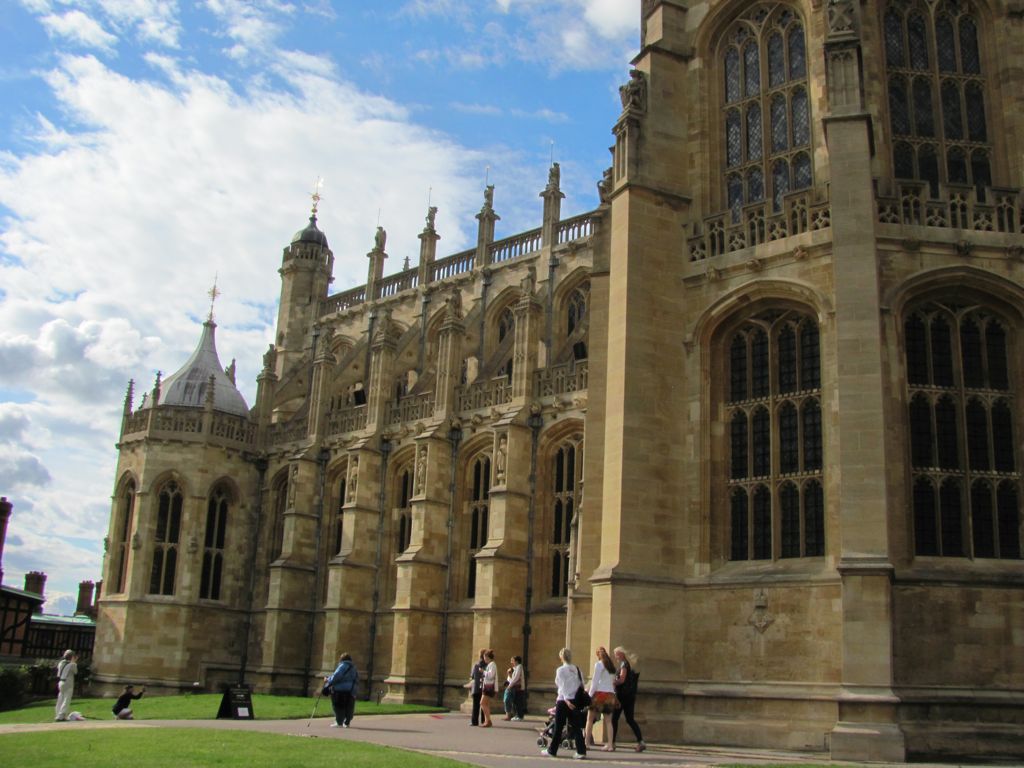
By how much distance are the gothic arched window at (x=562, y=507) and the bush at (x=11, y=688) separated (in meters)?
16.1

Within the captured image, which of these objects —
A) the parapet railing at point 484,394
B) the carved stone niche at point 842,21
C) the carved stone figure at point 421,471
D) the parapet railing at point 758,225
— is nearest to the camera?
the carved stone niche at point 842,21

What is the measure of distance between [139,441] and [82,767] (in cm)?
3190

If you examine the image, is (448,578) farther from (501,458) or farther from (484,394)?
(484,394)

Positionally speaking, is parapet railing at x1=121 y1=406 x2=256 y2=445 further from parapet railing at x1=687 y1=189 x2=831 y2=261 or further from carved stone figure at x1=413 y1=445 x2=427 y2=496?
parapet railing at x1=687 y1=189 x2=831 y2=261

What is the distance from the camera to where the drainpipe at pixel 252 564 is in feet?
140

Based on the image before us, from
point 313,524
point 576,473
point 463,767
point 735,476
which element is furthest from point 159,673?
point 463,767

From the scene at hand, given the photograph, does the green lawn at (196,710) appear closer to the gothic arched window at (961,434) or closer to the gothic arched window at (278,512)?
the gothic arched window at (278,512)

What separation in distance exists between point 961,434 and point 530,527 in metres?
16.9

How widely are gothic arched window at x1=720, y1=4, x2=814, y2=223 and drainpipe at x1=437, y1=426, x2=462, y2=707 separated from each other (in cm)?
1719

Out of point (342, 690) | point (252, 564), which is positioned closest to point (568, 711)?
point (342, 690)

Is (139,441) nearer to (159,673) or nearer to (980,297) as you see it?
(159,673)

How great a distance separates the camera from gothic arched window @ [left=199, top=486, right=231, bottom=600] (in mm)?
42562

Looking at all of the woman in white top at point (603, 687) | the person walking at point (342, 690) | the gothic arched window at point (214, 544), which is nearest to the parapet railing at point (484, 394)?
the gothic arched window at point (214, 544)

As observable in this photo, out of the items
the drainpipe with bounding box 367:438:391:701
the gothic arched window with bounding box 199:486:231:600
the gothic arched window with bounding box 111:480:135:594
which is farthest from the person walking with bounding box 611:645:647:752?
the gothic arched window with bounding box 111:480:135:594
